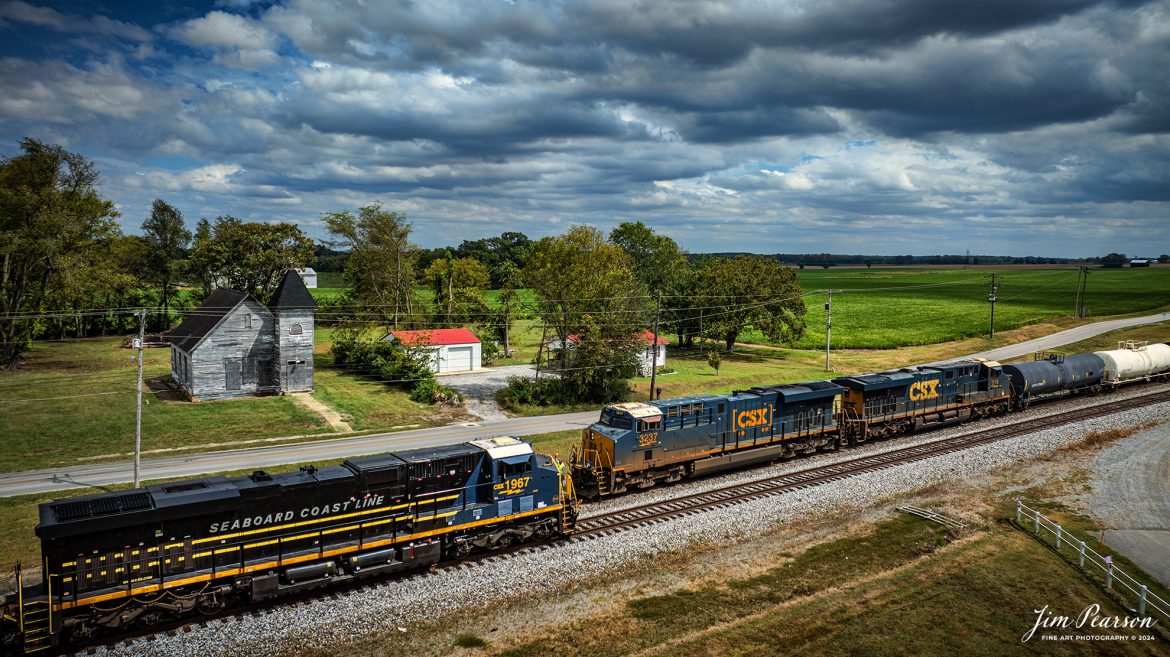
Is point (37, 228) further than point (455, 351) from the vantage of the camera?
No

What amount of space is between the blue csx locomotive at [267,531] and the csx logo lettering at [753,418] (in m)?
11.1

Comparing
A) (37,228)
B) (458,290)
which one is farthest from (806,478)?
(37,228)

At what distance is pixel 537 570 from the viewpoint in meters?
20.2

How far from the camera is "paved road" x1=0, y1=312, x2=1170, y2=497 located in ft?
97.6

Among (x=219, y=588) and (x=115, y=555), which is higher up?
(x=115, y=555)

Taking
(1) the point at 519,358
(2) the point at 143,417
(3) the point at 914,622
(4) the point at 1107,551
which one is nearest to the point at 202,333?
(2) the point at 143,417

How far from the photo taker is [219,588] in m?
17.1

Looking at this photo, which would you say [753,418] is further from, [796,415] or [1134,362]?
[1134,362]

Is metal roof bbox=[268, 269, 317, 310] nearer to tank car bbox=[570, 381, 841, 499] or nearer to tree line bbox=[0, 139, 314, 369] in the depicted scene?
tree line bbox=[0, 139, 314, 369]

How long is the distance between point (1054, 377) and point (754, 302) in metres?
31.1

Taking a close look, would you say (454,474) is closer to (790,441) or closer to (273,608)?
(273,608)

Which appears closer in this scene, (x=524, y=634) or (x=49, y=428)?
(x=524, y=634)

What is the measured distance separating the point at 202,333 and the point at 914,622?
161ft

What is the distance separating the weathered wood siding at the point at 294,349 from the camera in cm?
4956
